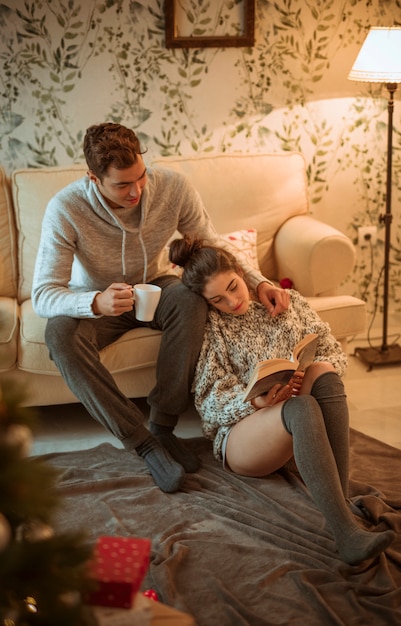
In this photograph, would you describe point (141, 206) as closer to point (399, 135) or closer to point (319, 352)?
point (319, 352)

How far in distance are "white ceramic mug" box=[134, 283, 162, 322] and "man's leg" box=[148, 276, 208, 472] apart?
164 mm

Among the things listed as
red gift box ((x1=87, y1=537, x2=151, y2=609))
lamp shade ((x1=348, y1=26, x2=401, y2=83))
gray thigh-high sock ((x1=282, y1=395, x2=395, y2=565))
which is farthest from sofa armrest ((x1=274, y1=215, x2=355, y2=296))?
red gift box ((x1=87, y1=537, x2=151, y2=609))

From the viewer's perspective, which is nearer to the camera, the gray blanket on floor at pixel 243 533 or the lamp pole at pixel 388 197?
the gray blanket on floor at pixel 243 533

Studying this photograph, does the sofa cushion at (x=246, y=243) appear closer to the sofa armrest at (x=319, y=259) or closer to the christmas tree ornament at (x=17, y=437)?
the sofa armrest at (x=319, y=259)

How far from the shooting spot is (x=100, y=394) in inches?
92.1

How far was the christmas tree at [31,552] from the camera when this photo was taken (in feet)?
3.25

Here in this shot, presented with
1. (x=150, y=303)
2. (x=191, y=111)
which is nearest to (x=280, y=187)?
(x=191, y=111)

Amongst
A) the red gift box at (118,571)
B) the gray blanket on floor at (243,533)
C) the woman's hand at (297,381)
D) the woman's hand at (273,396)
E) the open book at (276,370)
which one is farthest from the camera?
the woman's hand at (297,381)

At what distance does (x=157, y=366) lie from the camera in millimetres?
2453

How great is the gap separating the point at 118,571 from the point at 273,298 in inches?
51.4

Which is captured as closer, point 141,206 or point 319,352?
point 319,352

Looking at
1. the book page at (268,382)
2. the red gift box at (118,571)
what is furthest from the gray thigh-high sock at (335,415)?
the red gift box at (118,571)

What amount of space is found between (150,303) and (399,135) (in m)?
2.01

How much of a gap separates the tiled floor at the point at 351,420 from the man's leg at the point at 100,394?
0.35 m
